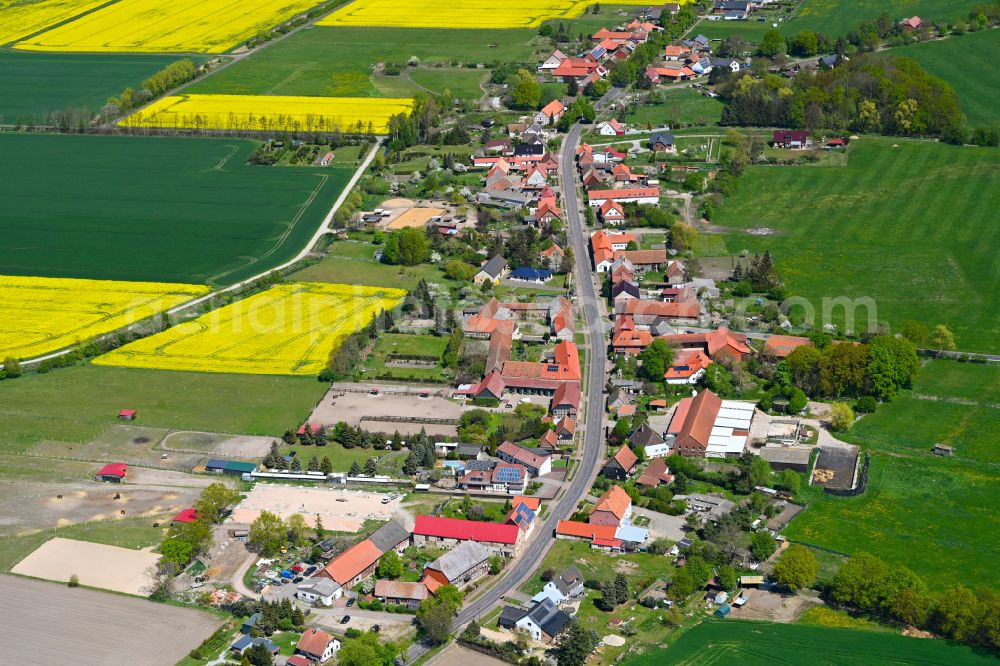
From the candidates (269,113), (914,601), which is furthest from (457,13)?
(914,601)

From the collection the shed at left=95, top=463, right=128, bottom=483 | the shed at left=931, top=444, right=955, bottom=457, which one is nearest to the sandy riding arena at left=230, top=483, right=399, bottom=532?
the shed at left=95, top=463, right=128, bottom=483

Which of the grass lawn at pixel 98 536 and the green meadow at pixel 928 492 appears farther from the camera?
the grass lawn at pixel 98 536

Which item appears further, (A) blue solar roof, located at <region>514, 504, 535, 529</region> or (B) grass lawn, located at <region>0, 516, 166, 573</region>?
(B) grass lawn, located at <region>0, 516, 166, 573</region>

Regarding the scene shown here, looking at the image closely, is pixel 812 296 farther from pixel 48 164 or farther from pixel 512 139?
pixel 48 164

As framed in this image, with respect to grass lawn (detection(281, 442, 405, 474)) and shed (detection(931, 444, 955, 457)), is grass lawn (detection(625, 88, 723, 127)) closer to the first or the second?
shed (detection(931, 444, 955, 457))

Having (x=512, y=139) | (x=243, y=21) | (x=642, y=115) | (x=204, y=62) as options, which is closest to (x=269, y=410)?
(x=512, y=139)

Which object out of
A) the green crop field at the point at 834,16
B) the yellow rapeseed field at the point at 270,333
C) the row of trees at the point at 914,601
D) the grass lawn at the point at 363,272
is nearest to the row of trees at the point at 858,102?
the green crop field at the point at 834,16

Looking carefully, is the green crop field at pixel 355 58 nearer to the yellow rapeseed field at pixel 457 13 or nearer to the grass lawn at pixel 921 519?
the yellow rapeseed field at pixel 457 13
